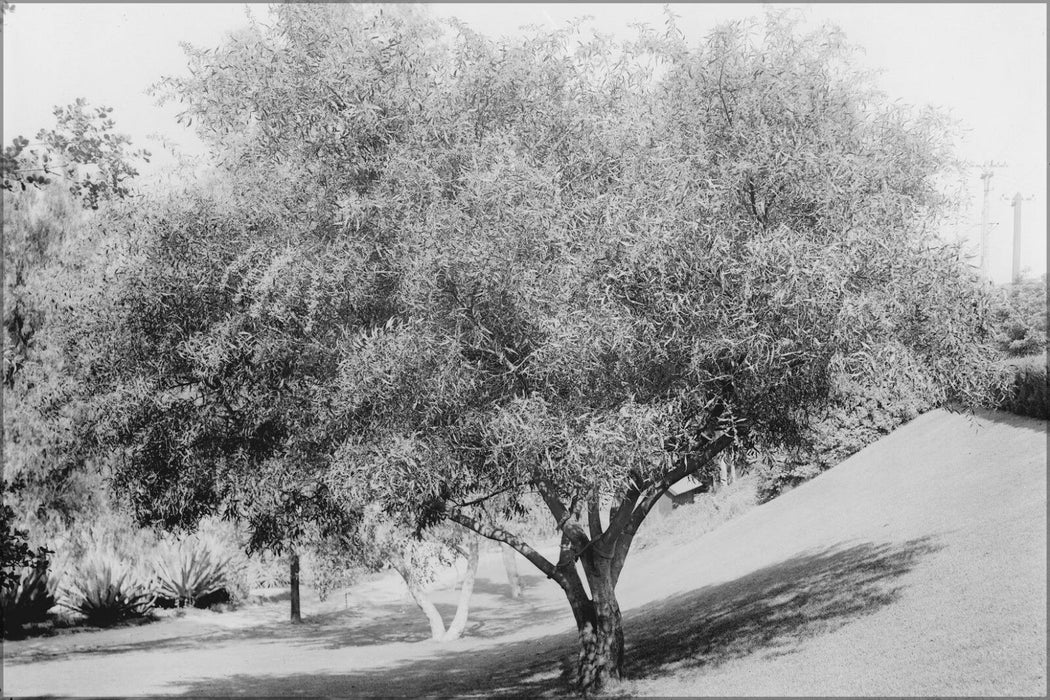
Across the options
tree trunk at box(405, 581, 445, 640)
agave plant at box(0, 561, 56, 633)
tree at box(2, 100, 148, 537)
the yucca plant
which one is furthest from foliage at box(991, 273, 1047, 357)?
agave plant at box(0, 561, 56, 633)

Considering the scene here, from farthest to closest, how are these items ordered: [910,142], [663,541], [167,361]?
[663,541] → [167,361] → [910,142]

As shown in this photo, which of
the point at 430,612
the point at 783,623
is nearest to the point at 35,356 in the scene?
the point at 430,612

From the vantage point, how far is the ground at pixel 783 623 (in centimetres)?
1175

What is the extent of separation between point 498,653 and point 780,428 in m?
10.6

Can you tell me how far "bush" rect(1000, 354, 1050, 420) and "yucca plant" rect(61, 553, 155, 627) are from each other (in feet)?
73.3

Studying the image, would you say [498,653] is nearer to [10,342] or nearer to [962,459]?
[962,459]

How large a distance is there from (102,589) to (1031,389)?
76.7ft

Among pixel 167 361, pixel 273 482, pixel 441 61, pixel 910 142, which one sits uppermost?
pixel 441 61

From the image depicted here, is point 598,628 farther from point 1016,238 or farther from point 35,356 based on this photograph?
point 1016,238

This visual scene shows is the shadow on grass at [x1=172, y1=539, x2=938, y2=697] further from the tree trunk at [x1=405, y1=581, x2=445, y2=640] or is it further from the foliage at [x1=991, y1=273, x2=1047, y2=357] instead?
the foliage at [x1=991, y1=273, x2=1047, y2=357]

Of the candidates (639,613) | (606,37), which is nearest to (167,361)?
(606,37)

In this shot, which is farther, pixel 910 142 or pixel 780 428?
pixel 780 428

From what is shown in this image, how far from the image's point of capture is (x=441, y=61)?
12.3 meters

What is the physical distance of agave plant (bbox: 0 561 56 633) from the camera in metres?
25.0
